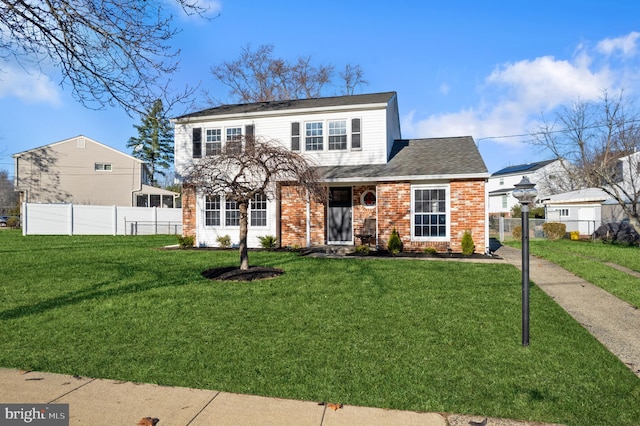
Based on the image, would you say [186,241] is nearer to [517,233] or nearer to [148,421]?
[148,421]

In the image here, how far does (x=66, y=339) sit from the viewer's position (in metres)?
Answer: 4.48

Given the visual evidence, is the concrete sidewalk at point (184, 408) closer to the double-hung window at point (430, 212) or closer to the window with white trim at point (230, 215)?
the double-hung window at point (430, 212)

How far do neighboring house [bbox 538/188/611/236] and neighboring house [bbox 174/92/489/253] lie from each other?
1130cm

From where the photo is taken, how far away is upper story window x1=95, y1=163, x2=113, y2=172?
31.8 meters

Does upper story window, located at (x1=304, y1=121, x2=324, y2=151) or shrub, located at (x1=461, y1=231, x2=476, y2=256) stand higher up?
upper story window, located at (x1=304, y1=121, x2=324, y2=151)

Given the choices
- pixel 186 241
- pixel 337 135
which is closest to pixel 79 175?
pixel 186 241

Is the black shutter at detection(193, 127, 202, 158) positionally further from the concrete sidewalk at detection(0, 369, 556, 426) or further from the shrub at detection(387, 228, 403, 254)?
the concrete sidewalk at detection(0, 369, 556, 426)

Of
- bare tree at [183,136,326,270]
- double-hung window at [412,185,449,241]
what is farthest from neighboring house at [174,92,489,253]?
bare tree at [183,136,326,270]

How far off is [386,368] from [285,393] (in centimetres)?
107

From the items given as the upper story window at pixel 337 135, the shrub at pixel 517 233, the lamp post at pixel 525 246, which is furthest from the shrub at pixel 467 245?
the shrub at pixel 517 233

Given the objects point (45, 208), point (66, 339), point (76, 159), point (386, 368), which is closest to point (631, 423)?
point (386, 368)

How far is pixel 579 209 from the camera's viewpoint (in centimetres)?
2481

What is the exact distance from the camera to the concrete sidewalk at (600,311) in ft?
14.7

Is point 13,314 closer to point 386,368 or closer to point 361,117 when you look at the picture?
point 386,368
